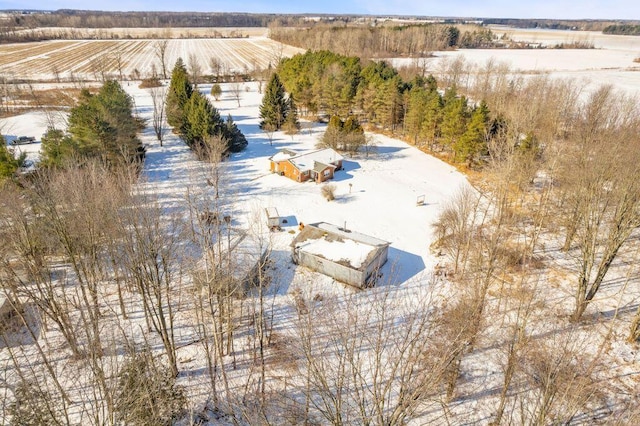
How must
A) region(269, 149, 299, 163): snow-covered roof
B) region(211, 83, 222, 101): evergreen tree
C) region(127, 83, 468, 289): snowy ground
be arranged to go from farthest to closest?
region(211, 83, 222, 101): evergreen tree
region(269, 149, 299, 163): snow-covered roof
region(127, 83, 468, 289): snowy ground

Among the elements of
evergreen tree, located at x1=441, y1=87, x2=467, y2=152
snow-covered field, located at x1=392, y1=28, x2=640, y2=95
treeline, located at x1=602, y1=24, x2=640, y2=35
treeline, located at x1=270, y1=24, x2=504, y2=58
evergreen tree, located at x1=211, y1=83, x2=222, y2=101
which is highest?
treeline, located at x1=602, y1=24, x2=640, y2=35

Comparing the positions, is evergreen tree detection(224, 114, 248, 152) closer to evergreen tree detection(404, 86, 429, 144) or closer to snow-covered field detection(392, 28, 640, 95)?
evergreen tree detection(404, 86, 429, 144)

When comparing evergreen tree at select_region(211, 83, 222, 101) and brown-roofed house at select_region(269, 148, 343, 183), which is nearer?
brown-roofed house at select_region(269, 148, 343, 183)

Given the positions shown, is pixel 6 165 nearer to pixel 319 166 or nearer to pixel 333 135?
pixel 319 166

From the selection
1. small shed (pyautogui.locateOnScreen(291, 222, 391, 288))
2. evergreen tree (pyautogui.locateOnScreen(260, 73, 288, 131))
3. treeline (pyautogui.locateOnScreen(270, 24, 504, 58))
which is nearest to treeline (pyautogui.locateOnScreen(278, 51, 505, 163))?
evergreen tree (pyautogui.locateOnScreen(260, 73, 288, 131))

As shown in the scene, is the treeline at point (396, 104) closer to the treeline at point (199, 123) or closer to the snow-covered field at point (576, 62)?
the treeline at point (199, 123)

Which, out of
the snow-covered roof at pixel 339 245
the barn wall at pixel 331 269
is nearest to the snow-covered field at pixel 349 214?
the barn wall at pixel 331 269

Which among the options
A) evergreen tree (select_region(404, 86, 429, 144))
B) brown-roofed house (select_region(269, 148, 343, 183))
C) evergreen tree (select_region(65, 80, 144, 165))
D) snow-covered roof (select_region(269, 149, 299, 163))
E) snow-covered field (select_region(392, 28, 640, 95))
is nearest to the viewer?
evergreen tree (select_region(65, 80, 144, 165))
